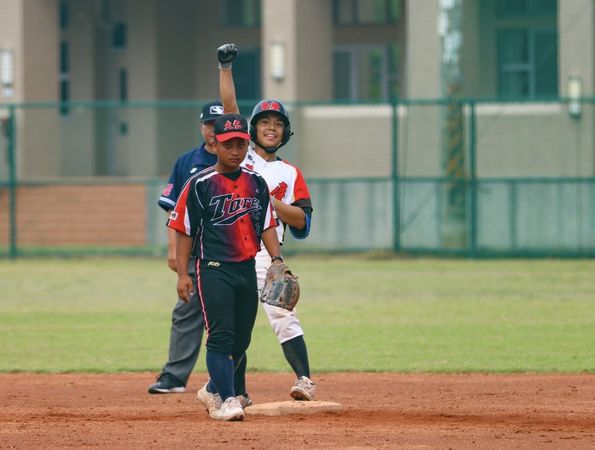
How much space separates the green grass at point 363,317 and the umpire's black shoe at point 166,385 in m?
1.43

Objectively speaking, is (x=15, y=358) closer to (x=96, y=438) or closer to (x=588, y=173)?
(x=96, y=438)

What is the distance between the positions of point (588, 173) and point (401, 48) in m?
9.49

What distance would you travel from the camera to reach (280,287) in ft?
25.9

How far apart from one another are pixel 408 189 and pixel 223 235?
14.8 m

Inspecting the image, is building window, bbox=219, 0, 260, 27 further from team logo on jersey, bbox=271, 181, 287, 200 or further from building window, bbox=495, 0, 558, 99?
team logo on jersey, bbox=271, 181, 287, 200

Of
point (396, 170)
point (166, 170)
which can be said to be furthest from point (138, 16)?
point (396, 170)

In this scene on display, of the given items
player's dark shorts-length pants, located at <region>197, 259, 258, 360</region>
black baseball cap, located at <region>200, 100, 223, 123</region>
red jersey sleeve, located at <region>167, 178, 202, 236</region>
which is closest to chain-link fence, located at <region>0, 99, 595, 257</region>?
black baseball cap, located at <region>200, 100, 223, 123</region>

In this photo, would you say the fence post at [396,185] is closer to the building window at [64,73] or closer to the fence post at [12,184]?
the fence post at [12,184]

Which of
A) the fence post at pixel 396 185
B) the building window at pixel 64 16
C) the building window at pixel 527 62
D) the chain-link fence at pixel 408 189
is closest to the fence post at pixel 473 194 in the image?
the chain-link fence at pixel 408 189

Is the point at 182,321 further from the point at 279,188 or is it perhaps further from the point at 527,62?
the point at 527,62

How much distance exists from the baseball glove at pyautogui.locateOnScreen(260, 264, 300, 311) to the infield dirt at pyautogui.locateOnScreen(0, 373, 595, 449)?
720 millimetres

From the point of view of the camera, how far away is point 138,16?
104 ft

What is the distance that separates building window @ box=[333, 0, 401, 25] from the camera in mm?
30859

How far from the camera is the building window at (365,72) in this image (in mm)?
30828
